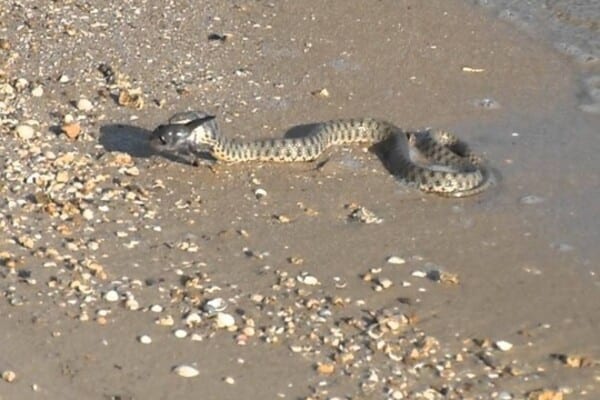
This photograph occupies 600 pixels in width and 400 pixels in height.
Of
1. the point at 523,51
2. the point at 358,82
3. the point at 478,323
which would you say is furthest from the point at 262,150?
the point at 523,51

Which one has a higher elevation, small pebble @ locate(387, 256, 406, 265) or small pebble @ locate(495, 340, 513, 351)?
small pebble @ locate(387, 256, 406, 265)

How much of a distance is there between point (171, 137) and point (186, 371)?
96.8 inches

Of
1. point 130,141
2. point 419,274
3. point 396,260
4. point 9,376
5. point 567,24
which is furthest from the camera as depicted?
point 567,24

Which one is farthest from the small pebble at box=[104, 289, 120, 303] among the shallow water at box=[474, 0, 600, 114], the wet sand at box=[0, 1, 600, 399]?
the shallow water at box=[474, 0, 600, 114]

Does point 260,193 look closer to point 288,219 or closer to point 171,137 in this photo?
point 288,219

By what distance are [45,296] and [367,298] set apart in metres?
1.70

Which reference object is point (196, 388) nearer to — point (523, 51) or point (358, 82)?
point (358, 82)

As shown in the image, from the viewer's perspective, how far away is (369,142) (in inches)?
384

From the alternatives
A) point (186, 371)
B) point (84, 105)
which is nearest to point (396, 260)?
point (186, 371)

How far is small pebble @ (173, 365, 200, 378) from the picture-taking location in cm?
674

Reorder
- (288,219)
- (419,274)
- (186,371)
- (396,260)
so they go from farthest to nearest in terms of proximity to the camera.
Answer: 1. (288,219)
2. (396,260)
3. (419,274)
4. (186,371)

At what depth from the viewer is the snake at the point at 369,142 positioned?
353 inches

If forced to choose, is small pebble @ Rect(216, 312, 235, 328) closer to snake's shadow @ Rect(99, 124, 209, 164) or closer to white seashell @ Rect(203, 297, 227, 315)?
white seashell @ Rect(203, 297, 227, 315)

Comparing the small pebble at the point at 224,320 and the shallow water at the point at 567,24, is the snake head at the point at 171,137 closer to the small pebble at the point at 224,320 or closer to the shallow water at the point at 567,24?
the small pebble at the point at 224,320
